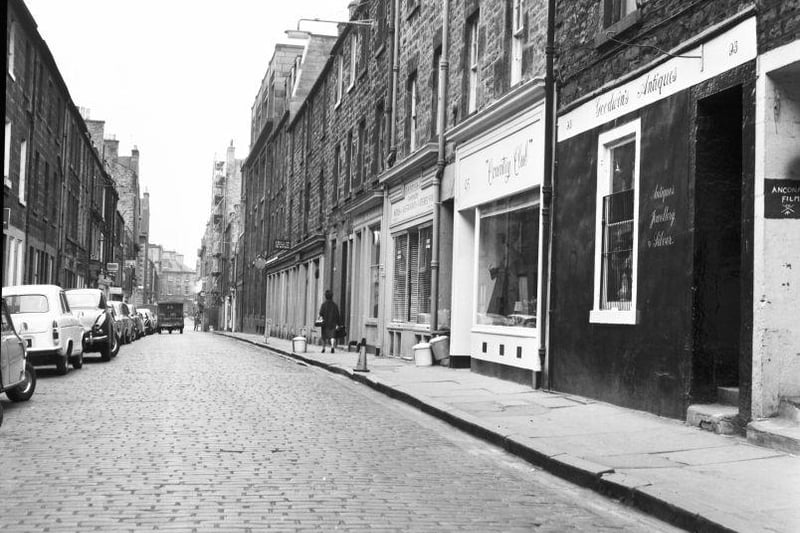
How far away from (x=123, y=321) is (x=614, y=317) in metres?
23.9

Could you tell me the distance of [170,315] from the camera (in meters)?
74.6

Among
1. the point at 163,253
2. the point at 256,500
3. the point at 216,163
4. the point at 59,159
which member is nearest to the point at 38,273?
the point at 59,159

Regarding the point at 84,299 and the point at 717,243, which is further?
the point at 84,299

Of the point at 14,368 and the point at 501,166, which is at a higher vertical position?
the point at 501,166

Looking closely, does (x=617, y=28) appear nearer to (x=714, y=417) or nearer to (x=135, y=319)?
(x=714, y=417)

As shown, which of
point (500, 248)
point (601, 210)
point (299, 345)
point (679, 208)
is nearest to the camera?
point (679, 208)

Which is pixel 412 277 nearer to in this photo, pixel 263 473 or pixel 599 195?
pixel 599 195

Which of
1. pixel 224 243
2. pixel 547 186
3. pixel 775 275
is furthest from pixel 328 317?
pixel 224 243

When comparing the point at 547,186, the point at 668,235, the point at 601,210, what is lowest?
the point at 668,235

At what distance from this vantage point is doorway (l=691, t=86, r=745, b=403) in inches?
362

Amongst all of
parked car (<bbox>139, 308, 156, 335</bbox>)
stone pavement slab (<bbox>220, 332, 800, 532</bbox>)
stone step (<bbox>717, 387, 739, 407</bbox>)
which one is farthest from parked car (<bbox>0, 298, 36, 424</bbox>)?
→ parked car (<bbox>139, 308, 156, 335</bbox>)

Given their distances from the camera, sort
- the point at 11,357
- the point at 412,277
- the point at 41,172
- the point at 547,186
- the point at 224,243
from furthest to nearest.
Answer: the point at 224,243
the point at 41,172
the point at 412,277
the point at 547,186
the point at 11,357

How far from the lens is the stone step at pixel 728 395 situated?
8938 millimetres

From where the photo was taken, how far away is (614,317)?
1079 cm
